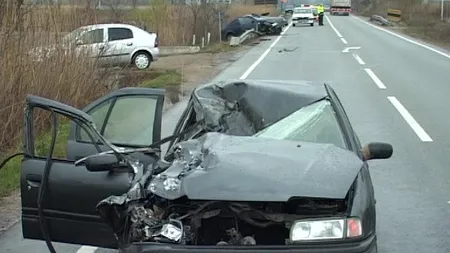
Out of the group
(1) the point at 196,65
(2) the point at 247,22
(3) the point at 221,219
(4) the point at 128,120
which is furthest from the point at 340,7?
(3) the point at 221,219

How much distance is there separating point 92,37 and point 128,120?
959 centimetres

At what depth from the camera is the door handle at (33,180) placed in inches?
195

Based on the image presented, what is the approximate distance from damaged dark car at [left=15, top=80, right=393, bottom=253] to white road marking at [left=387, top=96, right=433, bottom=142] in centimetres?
592

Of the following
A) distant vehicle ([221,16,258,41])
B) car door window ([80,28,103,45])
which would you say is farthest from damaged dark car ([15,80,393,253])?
distant vehicle ([221,16,258,41])

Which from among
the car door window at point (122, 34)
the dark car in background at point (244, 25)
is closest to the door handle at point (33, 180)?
the car door window at point (122, 34)

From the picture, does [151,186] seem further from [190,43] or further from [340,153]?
[190,43]

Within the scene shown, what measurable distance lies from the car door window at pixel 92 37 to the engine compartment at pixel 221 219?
1048 centimetres

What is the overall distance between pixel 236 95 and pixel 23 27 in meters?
6.65

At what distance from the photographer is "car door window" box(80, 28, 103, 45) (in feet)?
48.0

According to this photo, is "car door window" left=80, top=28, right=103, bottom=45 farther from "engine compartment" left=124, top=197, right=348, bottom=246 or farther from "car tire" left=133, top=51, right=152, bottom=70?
"engine compartment" left=124, top=197, right=348, bottom=246

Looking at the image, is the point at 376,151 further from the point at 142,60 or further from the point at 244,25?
the point at 244,25

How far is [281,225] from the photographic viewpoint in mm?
4316

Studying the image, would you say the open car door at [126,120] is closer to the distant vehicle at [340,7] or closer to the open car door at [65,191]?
the open car door at [65,191]

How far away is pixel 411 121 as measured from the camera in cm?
1303
